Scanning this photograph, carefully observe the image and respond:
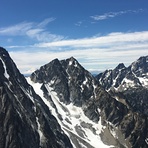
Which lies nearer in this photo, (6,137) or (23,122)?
(6,137)

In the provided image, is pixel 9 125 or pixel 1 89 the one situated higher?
pixel 1 89

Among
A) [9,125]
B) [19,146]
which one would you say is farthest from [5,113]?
[19,146]

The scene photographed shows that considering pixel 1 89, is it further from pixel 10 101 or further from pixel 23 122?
pixel 23 122

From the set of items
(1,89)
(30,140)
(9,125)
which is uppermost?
(1,89)

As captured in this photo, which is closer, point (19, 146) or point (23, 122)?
point (19, 146)

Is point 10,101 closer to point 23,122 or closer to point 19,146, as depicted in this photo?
point 23,122

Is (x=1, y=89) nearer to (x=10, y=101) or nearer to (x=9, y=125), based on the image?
(x=10, y=101)

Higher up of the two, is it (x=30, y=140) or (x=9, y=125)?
(x=9, y=125)

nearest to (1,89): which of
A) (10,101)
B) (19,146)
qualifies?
(10,101)
